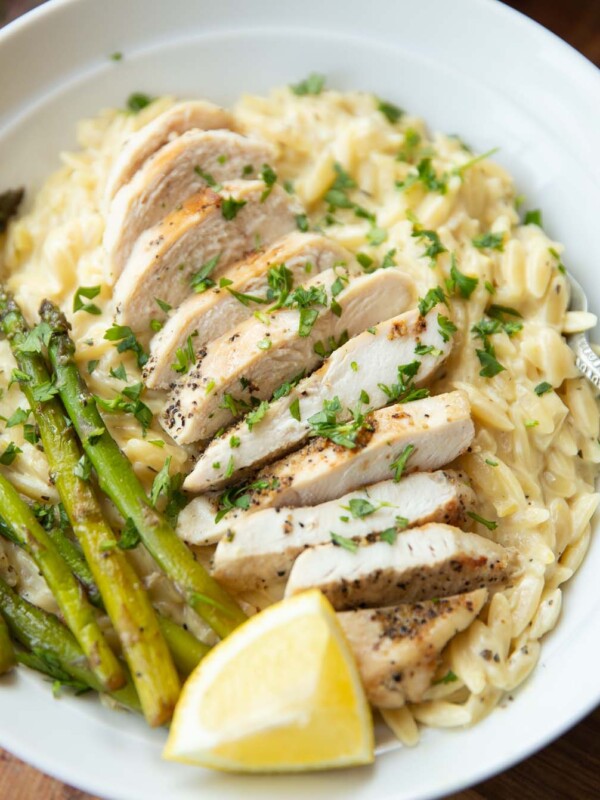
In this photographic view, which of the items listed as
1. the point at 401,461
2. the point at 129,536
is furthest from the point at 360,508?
the point at 129,536

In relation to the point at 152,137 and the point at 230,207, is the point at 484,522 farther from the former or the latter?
the point at 152,137

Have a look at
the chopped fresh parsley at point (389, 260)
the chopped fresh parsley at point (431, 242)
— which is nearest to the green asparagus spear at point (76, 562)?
the chopped fresh parsley at point (389, 260)

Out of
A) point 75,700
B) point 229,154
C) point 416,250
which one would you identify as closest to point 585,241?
point 416,250

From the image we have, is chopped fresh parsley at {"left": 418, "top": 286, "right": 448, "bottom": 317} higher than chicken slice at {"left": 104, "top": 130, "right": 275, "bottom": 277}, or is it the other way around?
chopped fresh parsley at {"left": 418, "top": 286, "right": 448, "bottom": 317}

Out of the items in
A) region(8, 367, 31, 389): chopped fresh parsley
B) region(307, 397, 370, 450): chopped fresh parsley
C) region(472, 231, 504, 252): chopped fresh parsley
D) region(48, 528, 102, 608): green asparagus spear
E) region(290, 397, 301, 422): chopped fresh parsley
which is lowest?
region(48, 528, 102, 608): green asparagus spear

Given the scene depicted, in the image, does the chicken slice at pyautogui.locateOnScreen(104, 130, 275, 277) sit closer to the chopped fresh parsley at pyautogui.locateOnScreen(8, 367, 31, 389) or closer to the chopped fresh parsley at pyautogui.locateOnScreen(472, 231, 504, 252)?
the chopped fresh parsley at pyautogui.locateOnScreen(8, 367, 31, 389)

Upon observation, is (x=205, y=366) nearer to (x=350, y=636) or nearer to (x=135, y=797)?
(x=350, y=636)

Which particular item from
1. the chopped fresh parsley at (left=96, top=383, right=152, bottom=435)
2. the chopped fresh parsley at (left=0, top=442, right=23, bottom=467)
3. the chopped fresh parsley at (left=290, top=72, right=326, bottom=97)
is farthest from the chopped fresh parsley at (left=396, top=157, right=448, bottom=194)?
the chopped fresh parsley at (left=0, top=442, right=23, bottom=467)
